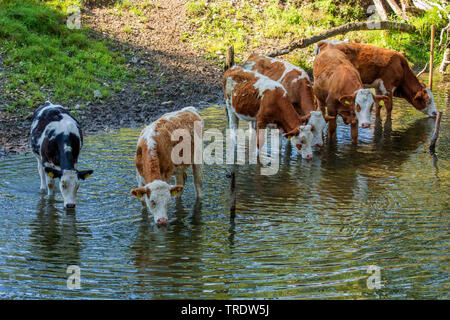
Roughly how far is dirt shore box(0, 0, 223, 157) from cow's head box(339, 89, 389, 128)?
494 cm

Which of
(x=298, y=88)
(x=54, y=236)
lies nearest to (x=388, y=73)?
(x=298, y=88)

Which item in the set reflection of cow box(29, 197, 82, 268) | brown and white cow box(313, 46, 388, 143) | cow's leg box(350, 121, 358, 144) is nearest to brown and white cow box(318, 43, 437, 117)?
brown and white cow box(313, 46, 388, 143)

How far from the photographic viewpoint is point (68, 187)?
9273mm

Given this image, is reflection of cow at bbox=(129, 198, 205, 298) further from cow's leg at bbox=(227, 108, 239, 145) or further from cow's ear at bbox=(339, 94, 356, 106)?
cow's ear at bbox=(339, 94, 356, 106)

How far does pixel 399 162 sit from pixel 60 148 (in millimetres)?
6772

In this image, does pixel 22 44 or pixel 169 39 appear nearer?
pixel 22 44

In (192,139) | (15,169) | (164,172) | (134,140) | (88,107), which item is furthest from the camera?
(88,107)

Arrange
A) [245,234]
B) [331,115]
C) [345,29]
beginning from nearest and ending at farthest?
[245,234] < [331,115] < [345,29]

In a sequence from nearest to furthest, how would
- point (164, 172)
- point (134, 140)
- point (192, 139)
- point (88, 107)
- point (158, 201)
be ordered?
point (158, 201), point (164, 172), point (192, 139), point (134, 140), point (88, 107)

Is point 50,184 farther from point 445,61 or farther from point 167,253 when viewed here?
point 445,61

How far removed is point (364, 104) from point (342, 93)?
26.1 inches

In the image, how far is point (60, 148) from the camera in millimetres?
9727
